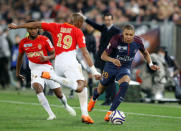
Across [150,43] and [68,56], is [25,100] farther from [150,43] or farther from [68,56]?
[150,43]

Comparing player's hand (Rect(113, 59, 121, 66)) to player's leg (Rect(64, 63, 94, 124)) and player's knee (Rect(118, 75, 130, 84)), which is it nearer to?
player's knee (Rect(118, 75, 130, 84))

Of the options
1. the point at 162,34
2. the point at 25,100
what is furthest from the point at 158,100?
the point at 162,34

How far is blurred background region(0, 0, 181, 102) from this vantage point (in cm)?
1722

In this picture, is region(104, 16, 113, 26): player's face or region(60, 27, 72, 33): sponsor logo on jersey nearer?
region(60, 27, 72, 33): sponsor logo on jersey

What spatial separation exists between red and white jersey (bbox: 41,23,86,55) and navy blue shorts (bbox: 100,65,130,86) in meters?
1.36

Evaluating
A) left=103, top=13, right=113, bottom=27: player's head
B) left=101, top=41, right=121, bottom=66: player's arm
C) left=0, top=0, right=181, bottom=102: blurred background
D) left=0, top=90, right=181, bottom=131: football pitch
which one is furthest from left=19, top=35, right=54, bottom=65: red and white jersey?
left=0, top=0, right=181, bottom=102: blurred background

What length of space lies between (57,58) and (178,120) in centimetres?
313

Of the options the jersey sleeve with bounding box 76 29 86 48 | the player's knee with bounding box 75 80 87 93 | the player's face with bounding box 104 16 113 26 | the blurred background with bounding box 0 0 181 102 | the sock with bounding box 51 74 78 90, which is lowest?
the blurred background with bounding box 0 0 181 102

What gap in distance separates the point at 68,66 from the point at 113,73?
1.61 m

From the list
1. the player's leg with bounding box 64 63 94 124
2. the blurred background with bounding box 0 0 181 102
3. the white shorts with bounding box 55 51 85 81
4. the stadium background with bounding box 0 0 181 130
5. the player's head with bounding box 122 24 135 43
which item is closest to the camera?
the player's leg with bounding box 64 63 94 124

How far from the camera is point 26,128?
9.59m

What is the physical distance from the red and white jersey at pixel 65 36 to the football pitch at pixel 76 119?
150 centimetres

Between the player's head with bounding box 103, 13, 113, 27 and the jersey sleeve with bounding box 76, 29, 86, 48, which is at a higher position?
the jersey sleeve with bounding box 76, 29, 86, 48

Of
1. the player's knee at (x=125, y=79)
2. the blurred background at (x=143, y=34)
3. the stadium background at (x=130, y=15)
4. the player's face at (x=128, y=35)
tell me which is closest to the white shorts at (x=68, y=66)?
the player's knee at (x=125, y=79)
